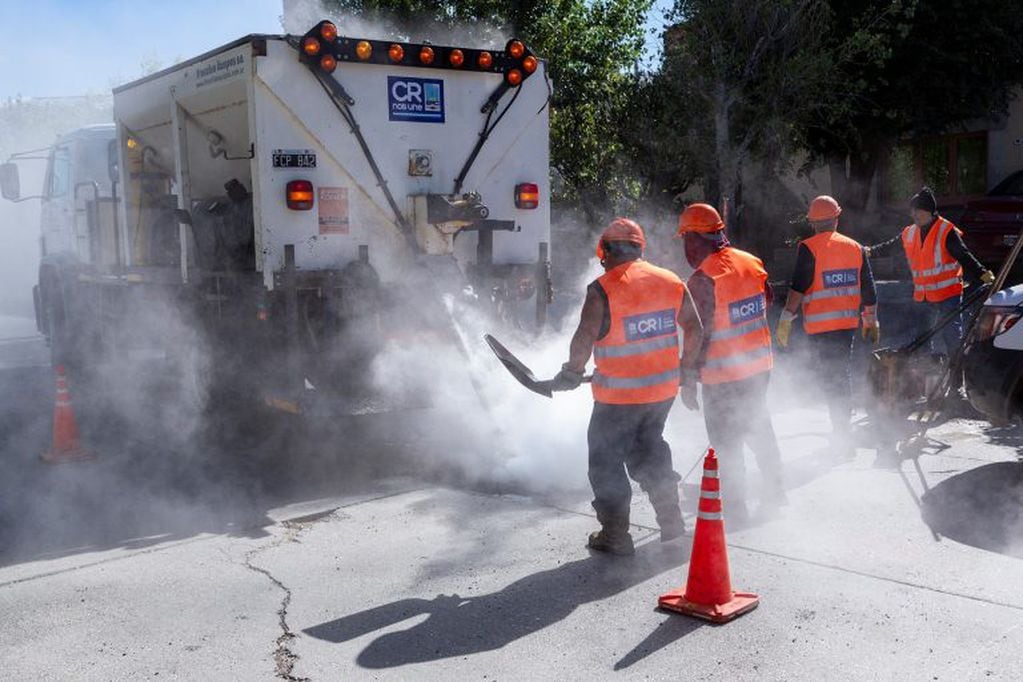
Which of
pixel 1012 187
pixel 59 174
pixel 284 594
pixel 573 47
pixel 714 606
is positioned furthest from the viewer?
pixel 573 47

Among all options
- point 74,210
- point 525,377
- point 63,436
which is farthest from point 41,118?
point 525,377

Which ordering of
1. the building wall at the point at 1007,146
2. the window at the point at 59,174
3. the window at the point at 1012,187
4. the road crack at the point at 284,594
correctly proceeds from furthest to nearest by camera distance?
the building wall at the point at 1007,146
the window at the point at 1012,187
the window at the point at 59,174
the road crack at the point at 284,594

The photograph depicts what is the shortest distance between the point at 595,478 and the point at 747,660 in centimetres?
138

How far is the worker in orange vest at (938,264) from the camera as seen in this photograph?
8.05m

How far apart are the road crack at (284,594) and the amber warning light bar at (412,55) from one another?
291 centimetres

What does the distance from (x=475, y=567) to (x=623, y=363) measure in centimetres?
118

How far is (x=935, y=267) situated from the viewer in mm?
8211

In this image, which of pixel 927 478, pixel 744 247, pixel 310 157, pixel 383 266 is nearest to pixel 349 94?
pixel 310 157

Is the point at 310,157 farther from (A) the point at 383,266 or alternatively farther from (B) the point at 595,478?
(B) the point at 595,478

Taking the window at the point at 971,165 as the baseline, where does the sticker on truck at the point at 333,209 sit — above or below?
below

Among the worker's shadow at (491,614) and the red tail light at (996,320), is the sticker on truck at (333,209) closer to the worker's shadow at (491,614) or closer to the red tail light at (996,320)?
the worker's shadow at (491,614)

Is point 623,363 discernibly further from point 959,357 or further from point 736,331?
point 959,357

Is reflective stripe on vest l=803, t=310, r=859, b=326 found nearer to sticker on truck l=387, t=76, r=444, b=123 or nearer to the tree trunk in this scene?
sticker on truck l=387, t=76, r=444, b=123

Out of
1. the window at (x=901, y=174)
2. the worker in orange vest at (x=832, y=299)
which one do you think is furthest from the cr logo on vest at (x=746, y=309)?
the window at (x=901, y=174)
